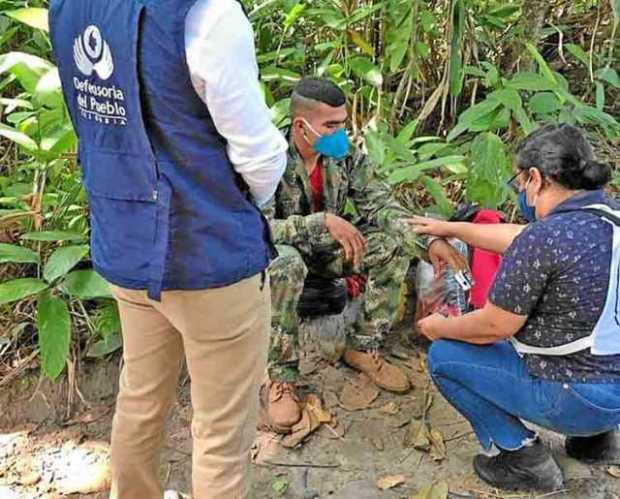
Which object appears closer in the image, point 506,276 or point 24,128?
point 506,276

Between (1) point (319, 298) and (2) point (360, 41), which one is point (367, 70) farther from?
(1) point (319, 298)

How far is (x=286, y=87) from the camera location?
3432 mm

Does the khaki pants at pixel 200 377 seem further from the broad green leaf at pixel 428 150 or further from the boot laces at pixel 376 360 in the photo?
the broad green leaf at pixel 428 150

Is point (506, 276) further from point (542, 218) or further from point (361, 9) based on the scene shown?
point (361, 9)

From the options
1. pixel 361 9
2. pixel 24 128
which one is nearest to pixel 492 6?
pixel 361 9

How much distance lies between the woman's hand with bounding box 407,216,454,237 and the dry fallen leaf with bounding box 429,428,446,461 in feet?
2.09

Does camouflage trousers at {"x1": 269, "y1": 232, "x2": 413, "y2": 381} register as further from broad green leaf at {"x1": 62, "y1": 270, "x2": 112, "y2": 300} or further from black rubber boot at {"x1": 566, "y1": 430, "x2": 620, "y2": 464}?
black rubber boot at {"x1": 566, "y1": 430, "x2": 620, "y2": 464}

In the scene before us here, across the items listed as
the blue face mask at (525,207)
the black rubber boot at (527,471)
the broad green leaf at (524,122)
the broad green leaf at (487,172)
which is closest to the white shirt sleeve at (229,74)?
the blue face mask at (525,207)

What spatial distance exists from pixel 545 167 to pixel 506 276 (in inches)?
11.8

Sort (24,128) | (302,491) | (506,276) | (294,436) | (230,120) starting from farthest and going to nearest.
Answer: (24,128)
(294,436)
(302,491)
(506,276)
(230,120)

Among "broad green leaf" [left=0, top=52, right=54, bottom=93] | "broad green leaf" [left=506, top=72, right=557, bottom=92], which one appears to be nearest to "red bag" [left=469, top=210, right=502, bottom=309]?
"broad green leaf" [left=506, top=72, right=557, bottom=92]

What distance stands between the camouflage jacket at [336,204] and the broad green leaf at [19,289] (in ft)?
2.50

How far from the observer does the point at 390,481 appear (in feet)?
7.86

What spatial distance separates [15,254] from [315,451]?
1.16 meters
